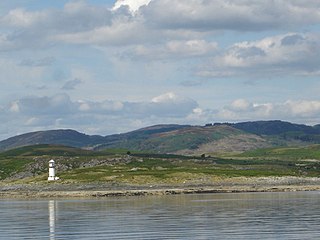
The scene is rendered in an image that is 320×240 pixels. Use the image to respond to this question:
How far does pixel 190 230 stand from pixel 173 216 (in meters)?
15.1

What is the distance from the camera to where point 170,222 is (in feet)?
225

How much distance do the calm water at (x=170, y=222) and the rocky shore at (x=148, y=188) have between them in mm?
40790

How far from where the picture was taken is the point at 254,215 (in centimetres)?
7500

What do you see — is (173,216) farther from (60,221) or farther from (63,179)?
(63,179)

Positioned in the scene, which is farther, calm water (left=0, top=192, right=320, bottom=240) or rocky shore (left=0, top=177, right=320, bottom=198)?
rocky shore (left=0, top=177, right=320, bottom=198)

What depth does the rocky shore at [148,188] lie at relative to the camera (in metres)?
136

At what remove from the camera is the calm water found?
58.0 meters

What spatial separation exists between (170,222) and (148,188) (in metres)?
77.5

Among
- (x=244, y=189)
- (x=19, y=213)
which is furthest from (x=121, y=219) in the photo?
(x=244, y=189)

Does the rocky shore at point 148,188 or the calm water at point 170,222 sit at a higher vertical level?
the rocky shore at point 148,188

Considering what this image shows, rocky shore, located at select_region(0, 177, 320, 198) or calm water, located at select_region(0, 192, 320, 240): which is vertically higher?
rocky shore, located at select_region(0, 177, 320, 198)

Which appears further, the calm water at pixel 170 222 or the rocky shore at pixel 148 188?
the rocky shore at pixel 148 188

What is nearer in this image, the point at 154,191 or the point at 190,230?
the point at 190,230

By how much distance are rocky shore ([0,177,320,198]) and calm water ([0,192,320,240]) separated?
134ft
